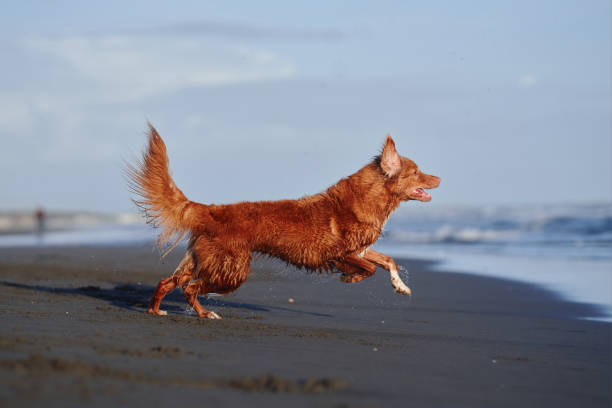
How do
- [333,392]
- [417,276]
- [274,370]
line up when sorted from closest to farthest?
1. [333,392]
2. [274,370]
3. [417,276]

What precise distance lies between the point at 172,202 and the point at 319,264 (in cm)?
159

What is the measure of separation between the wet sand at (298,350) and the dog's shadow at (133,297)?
23 millimetres

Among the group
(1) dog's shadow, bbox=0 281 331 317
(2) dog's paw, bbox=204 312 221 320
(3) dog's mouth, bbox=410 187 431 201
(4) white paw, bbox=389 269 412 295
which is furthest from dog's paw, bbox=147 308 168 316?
(3) dog's mouth, bbox=410 187 431 201

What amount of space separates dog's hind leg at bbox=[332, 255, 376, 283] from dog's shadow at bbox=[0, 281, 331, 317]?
59cm

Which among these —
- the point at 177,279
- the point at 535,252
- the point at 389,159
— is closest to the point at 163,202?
the point at 177,279

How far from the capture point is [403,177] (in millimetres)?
7223

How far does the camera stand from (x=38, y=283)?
9102 mm

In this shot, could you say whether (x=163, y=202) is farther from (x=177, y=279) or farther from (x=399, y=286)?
(x=399, y=286)

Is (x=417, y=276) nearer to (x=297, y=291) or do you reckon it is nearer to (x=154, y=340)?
(x=297, y=291)

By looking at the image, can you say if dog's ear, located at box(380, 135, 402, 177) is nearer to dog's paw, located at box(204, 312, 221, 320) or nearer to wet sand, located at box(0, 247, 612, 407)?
wet sand, located at box(0, 247, 612, 407)

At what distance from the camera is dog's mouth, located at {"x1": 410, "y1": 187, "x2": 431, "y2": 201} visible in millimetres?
7359

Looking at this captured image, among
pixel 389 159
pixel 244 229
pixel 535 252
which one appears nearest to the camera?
pixel 244 229

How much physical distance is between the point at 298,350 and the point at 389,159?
9.66 feet

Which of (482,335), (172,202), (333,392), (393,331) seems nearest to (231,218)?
(172,202)
